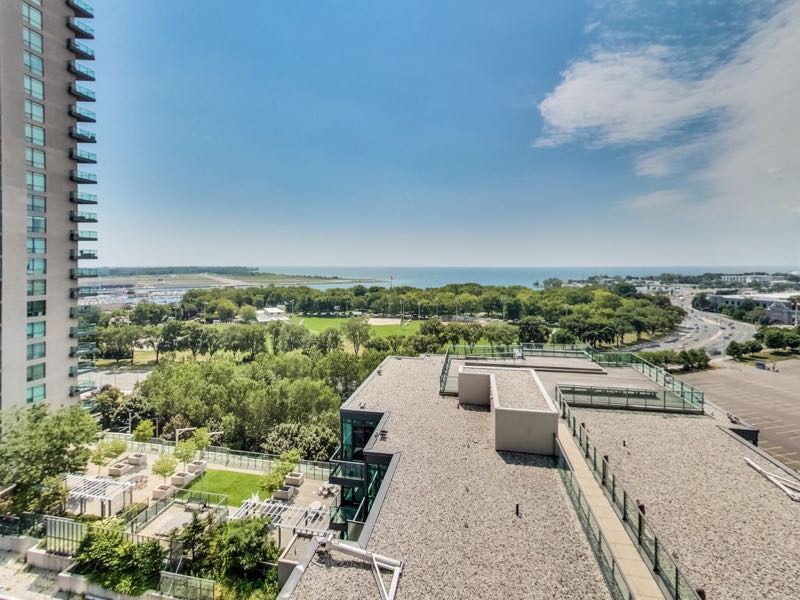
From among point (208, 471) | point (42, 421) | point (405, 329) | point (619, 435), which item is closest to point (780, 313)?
point (405, 329)

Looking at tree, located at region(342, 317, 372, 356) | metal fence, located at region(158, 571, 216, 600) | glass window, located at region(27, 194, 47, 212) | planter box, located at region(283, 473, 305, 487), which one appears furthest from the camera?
tree, located at region(342, 317, 372, 356)

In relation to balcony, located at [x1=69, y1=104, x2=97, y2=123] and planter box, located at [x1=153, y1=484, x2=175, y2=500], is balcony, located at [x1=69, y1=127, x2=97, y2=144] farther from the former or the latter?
planter box, located at [x1=153, y1=484, x2=175, y2=500]

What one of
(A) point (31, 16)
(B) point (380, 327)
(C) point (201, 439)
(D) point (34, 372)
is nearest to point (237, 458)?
(C) point (201, 439)

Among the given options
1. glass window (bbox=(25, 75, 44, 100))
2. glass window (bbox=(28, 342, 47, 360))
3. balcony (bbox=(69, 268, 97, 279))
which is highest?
glass window (bbox=(25, 75, 44, 100))

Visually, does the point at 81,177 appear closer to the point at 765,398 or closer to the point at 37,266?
the point at 37,266

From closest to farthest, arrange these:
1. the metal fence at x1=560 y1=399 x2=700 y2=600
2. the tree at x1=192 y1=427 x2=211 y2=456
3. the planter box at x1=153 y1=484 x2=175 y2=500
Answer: the metal fence at x1=560 y1=399 x2=700 y2=600
the planter box at x1=153 y1=484 x2=175 y2=500
the tree at x1=192 y1=427 x2=211 y2=456

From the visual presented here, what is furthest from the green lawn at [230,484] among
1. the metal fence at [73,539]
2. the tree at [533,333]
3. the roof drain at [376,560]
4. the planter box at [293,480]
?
the tree at [533,333]

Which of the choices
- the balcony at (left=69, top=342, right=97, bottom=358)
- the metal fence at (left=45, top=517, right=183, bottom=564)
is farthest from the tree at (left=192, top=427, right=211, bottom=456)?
the balcony at (left=69, top=342, right=97, bottom=358)
